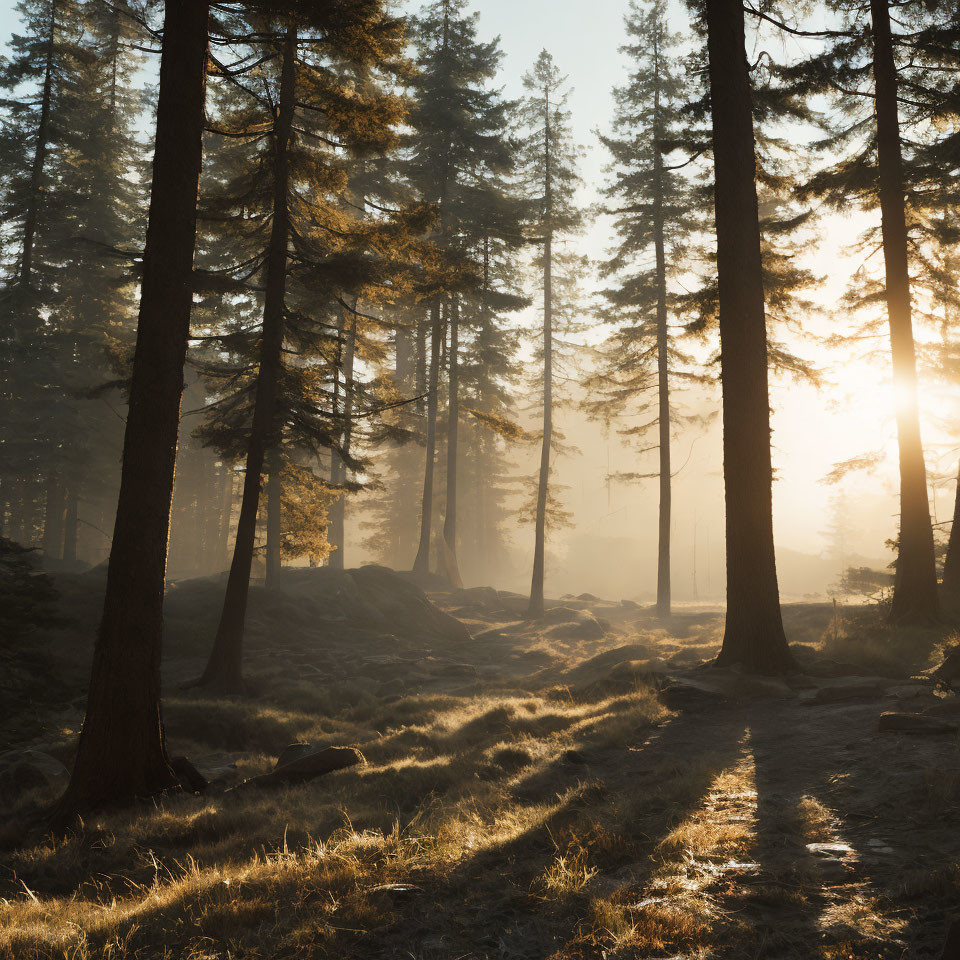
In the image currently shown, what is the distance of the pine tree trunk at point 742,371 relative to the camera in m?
9.69

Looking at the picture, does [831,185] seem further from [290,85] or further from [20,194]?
[20,194]

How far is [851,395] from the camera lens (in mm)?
19844

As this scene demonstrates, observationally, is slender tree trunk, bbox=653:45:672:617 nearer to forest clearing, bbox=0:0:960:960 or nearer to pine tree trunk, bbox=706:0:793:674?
forest clearing, bbox=0:0:960:960

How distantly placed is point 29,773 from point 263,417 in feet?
24.1

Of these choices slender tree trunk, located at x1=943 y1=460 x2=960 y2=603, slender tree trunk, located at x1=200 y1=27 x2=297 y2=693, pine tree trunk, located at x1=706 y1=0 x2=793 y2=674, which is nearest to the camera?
pine tree trunk, located at x1=706 y1=0 x2=793 y2=674

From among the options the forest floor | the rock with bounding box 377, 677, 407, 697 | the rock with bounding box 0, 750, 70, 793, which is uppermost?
the forest floor

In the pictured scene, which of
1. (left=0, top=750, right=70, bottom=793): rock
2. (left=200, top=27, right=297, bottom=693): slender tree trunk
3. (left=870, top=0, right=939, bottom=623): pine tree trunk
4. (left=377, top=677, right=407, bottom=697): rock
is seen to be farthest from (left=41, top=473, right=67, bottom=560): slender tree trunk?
(left=870, top=0, right=939, bottom=623): pine tree trunk

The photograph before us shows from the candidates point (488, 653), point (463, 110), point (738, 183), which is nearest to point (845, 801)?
point (738, 183)

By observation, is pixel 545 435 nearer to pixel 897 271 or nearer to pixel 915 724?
pixel 897 271

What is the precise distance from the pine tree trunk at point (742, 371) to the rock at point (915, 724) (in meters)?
3.01

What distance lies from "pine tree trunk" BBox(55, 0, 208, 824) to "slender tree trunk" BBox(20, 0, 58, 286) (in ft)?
78.0

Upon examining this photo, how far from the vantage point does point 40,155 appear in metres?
25.6

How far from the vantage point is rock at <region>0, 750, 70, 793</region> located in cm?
690

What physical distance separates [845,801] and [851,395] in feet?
58.9
